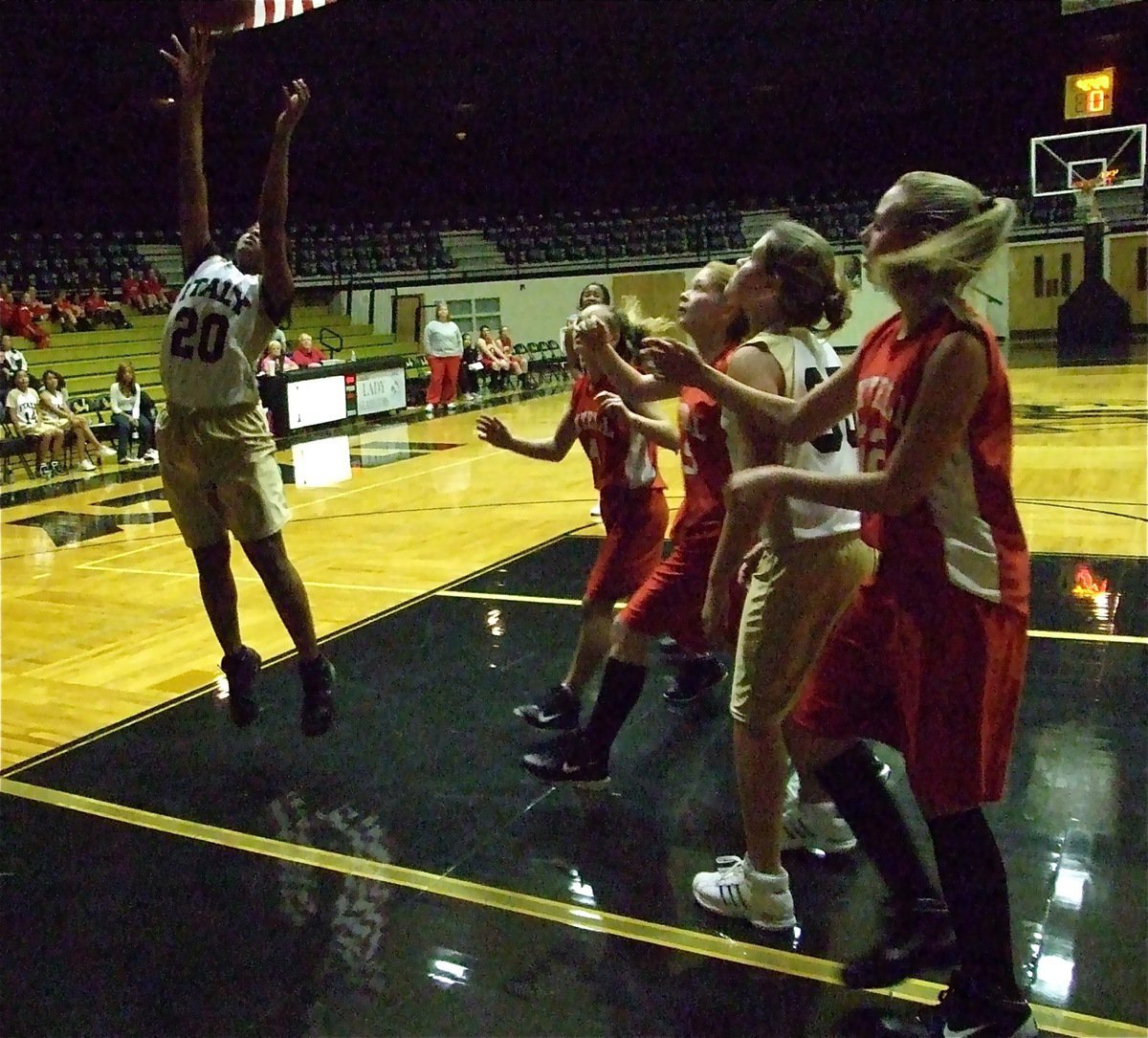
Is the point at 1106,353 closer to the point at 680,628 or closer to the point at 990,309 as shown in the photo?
the point at 990,309

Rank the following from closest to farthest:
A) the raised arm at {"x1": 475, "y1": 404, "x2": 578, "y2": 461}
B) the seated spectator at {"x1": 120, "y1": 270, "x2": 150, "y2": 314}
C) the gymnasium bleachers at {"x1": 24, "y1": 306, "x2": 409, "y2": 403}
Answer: the raised arm at {"x1": 475, "y1": 404, "x2": 578, "y2": 461}, the gymnasium bleachers at {"x1": 24, "y1": 306, "x2": 409, "y2": 403}, the seated spectator at {"x1": 120, "y1": 270, "x2": 150, "y2": 314}

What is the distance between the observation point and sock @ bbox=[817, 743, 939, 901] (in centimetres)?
248

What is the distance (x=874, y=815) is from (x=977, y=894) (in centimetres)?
40

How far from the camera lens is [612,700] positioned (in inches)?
135

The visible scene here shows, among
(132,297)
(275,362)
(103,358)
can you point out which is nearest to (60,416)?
(275,362)

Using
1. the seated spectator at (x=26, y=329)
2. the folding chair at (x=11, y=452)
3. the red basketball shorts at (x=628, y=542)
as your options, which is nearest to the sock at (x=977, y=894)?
the red basketball shorts at (x=628, y=542)

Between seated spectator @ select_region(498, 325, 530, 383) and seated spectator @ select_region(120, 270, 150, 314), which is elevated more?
seated spectator @ select_region(120, 270, 150, 314)

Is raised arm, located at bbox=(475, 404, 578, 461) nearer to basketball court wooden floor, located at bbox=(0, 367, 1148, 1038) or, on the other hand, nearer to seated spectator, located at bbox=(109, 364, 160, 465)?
basketball court wooden floor, located at bbox=(0, 367, 1148, 1038)

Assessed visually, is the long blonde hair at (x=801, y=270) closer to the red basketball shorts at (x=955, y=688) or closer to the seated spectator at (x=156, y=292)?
the red basketball shorts at (x=955, y=688)

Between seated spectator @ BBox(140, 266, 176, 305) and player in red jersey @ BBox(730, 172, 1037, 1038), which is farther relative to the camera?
seated spectator @ BBox(140, 266, 176, 305)

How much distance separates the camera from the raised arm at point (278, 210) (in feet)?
10.5

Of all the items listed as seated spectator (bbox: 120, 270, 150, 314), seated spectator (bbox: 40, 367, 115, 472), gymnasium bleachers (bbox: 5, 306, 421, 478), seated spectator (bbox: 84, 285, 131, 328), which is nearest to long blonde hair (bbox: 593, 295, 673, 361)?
seated spectator (bbox: 40, 367, 115, 472)

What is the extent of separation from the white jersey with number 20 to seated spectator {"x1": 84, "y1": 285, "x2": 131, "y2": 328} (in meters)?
14.3

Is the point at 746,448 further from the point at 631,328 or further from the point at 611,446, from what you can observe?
the point at 631,328
